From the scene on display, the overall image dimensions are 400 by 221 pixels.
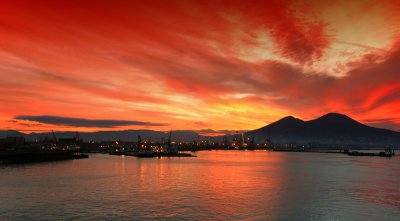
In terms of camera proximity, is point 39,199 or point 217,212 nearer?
point 217,212

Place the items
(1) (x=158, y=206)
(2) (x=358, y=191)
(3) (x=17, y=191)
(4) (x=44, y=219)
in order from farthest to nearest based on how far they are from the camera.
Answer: (2) (x=358, y=191) < (3) (x=17, y=191) < (1) (x=158, y=206) < (4) (x=44, y=219)

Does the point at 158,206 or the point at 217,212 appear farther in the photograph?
the point at 158,206

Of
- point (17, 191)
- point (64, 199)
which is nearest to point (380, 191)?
point (64, 199)

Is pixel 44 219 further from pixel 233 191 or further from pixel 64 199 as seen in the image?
pixel 233 191

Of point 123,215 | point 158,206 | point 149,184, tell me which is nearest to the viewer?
point 123,215

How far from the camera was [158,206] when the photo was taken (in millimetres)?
33500

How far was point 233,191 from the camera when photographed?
44.5 metres

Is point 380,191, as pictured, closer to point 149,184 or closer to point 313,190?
point 313,190

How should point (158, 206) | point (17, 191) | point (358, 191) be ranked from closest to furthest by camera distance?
point (158, 206)
point (17, 191)
point (358, 191)

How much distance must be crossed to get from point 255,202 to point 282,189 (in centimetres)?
1248

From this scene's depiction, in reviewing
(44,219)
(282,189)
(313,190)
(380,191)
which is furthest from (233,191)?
(44,219)

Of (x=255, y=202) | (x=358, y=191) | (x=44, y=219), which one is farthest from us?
(x=358, y=191)

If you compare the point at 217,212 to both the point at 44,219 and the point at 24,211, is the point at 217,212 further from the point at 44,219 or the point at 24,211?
the point at 24,211

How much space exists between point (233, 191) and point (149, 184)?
13.2m
